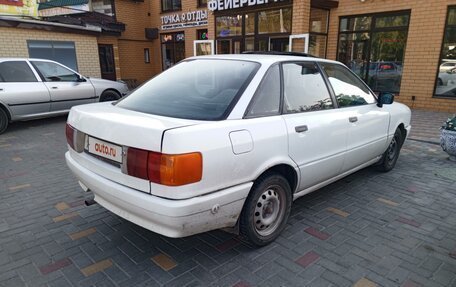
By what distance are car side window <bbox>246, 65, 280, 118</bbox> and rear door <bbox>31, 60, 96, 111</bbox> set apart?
6.68 meters

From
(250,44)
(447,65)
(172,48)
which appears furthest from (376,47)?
(172,48)

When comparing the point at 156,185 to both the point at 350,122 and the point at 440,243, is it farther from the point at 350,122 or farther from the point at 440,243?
the point at 440,243

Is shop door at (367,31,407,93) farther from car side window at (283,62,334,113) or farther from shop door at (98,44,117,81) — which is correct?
shop door at (98,44,117,81)

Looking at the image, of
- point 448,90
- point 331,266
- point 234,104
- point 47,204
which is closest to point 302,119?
point 234,104

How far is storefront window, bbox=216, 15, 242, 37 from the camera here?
12.9 m

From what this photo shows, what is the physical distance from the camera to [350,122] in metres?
3.65

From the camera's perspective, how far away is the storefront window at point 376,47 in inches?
389

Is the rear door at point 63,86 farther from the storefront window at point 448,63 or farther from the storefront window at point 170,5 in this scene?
the storefront window at point 170,5

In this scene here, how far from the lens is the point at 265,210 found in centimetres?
296

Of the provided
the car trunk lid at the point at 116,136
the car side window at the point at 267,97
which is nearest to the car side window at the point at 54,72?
the car trunk lid at the point at 116,136

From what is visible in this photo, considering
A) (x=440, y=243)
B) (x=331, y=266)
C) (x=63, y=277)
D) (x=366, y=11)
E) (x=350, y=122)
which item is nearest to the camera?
(x=63, y=277)

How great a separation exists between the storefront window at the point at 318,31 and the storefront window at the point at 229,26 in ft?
10.1

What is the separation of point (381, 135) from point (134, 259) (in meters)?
3.38

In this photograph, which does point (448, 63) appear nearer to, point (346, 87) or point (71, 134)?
point (346, 87)
